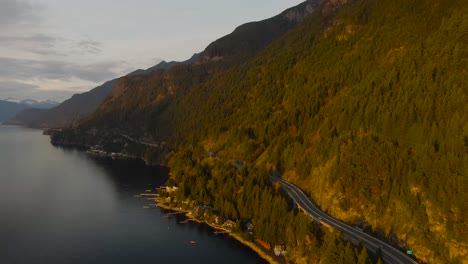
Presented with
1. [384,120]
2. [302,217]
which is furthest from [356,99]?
[302,217]

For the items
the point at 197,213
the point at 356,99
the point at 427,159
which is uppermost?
the point at 356,99

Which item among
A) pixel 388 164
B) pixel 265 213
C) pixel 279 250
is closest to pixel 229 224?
pixel 265 213

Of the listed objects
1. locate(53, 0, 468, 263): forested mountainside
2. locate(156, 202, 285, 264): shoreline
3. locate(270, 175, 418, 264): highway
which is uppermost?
locate(53, 0, 468, 263): forested mountainside

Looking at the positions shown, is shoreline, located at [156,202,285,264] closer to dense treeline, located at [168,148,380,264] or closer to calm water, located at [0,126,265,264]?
calm water, located at [0,126,265,264]

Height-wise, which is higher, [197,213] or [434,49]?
[434,49]

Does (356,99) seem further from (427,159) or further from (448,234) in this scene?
(448,234)

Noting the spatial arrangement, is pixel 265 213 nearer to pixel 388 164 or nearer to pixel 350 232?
pixel 350 232

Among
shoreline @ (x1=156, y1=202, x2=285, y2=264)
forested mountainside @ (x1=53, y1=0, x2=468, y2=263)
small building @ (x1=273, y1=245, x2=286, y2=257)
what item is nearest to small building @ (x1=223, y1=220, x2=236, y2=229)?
shoreline @ (x1=156, y1=202, x2=285, y2=264)

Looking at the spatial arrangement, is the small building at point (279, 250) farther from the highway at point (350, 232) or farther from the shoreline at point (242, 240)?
the highway at point (350, 232)

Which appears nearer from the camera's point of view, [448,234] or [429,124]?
[448,234]
